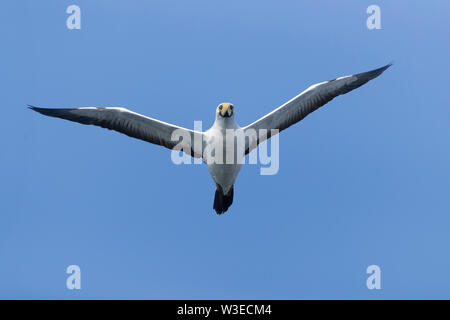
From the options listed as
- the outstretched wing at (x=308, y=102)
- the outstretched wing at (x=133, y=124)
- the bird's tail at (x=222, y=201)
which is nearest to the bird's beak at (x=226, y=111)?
the outstretched wing at (x=308, y=102)

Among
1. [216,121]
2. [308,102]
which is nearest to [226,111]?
[216,121]

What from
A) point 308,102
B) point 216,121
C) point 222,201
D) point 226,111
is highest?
point 308,102

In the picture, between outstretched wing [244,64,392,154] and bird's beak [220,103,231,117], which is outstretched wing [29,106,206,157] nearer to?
bird's beak [220,103,231,117]

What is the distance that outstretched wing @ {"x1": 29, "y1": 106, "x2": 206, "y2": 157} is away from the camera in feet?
68.9

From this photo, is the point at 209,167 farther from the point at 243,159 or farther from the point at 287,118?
the point at 287,118

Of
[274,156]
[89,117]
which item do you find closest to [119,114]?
[89,117]

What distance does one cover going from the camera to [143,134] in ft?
70.6

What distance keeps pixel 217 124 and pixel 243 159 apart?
1.14 meters

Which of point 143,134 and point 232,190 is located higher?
point 143,134

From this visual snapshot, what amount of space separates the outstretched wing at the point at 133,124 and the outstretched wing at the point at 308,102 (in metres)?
1.55

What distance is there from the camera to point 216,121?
20.8 meters

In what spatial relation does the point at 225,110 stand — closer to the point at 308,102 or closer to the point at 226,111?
the point at 226,111

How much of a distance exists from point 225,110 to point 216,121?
1.82 ft

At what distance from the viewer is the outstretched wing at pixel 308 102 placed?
21094 millimetres
